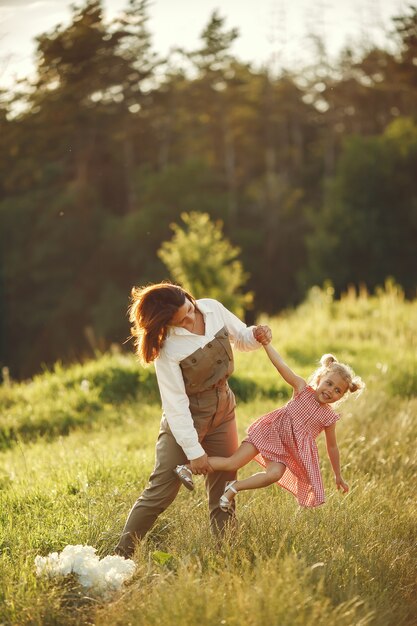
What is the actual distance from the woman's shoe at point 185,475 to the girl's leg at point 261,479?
0.29 metres

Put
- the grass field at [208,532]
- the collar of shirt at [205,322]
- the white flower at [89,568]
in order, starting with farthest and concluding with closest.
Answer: the collar of shirt at [205,322] → the white flower at [89,568] → the grass field at [208,532]

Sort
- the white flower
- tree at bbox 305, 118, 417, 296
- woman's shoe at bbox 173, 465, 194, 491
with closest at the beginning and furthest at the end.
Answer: the white flower → woman's shoe at bbox 173, 465, 194, 491 → tree at bbox 305, 118, 417, 296

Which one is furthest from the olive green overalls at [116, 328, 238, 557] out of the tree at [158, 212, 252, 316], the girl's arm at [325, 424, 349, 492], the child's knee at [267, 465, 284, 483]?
the tree at [158, 212, 252, 316]

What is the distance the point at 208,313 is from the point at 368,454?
2.85 metres

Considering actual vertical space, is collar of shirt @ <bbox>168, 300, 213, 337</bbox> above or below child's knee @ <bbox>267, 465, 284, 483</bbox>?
above

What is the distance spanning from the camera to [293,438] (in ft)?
16.4

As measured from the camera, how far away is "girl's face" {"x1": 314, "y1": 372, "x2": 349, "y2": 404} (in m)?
4.98

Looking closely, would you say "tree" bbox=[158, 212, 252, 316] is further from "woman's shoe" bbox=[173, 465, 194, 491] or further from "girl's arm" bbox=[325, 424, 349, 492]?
"woman's shoe" bbox=[173, 465, 194, 491]

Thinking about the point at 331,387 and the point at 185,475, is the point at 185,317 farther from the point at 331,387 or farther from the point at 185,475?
the point at 331,387

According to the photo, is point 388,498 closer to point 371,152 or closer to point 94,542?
point 94,542

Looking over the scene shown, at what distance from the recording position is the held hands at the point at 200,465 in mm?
4664

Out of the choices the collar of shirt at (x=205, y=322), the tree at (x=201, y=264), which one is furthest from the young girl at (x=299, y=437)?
the tree at (x=201, y=264)

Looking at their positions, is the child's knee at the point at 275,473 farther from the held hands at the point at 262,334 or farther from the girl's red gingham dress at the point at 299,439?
the held hands at the point at 262,334

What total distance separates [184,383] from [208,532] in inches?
34.1
